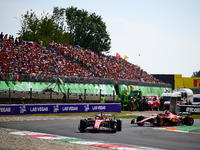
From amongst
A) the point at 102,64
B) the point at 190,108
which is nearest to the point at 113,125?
→ the point at 190,108

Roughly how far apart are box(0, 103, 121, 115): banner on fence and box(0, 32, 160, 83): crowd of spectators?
6.38 metres

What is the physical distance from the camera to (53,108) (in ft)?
89.2

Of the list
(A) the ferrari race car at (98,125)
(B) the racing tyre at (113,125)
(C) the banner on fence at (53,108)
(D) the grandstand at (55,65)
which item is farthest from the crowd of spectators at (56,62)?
(B) the racing tyre at (113,125)

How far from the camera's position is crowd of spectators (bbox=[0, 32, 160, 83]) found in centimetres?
3412

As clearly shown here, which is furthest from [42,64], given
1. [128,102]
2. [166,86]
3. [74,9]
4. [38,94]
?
Answer: [74,9]

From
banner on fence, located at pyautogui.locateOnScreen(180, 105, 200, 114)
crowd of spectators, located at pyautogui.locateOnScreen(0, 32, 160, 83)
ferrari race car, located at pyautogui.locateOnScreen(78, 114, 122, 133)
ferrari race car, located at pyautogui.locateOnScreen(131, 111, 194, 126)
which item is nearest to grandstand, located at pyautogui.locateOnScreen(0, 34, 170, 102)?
crowd of spectators, located at pyautogui.locateOnScreen(0, 32, 160, 83)

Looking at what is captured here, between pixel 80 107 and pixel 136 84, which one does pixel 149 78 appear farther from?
pixel 80 107

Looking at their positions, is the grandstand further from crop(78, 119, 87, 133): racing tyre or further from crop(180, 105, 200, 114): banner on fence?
crop(78, 119, 87, 133): racing tyre

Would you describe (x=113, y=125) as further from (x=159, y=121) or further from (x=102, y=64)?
(x=102, y=64)

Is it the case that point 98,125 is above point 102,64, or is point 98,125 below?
below

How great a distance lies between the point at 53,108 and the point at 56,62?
12813mm

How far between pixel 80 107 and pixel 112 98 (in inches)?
345

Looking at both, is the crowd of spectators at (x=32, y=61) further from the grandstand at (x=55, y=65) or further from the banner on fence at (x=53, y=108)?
the banner on fence at (x=53, y=108)

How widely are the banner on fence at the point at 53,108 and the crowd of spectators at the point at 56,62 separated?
6.38 metres
